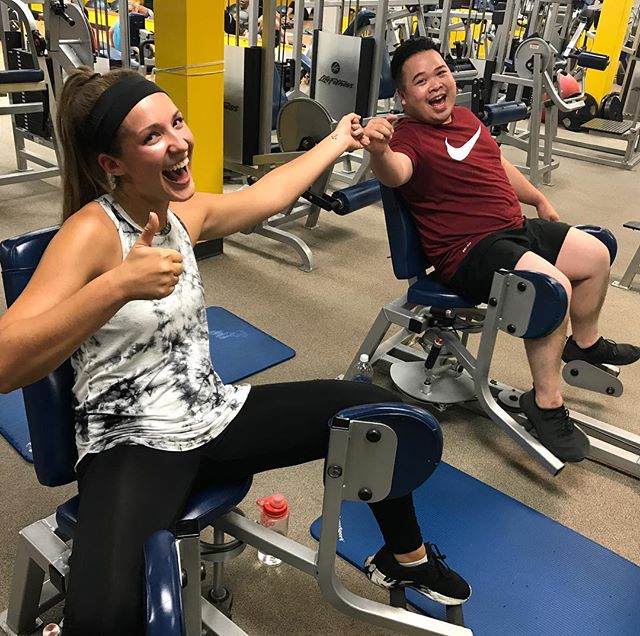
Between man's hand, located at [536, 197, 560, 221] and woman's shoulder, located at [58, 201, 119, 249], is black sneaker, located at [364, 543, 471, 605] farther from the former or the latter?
man's hand, located at [536, 197, 560, 221]

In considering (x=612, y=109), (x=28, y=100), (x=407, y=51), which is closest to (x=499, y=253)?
(x=407, y=51)

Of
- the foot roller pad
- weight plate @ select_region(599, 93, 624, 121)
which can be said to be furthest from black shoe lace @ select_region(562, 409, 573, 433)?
weight plate @ select_region(599, 93, 624, 121)

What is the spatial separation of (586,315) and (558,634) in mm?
1062

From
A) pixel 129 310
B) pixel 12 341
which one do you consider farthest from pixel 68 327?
pixel 129 310

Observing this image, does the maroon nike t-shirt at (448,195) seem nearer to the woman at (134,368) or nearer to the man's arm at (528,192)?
the man's arm at (528,192)

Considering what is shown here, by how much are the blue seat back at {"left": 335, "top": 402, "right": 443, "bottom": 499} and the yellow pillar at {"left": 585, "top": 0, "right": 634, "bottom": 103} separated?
7840mm

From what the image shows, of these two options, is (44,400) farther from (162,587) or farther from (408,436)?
(408,436)

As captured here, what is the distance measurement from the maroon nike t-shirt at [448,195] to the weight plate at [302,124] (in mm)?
1229

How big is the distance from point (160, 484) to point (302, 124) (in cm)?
269

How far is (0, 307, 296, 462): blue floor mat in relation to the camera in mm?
2178

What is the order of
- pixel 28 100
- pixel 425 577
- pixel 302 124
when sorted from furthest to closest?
pixel 28 100, pixel 302 124, pixel 425 577

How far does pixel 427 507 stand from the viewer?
1.87 m

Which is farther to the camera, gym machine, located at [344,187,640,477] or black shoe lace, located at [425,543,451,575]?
gym machine, located at [344,187,640,477]

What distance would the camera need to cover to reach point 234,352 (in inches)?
102
